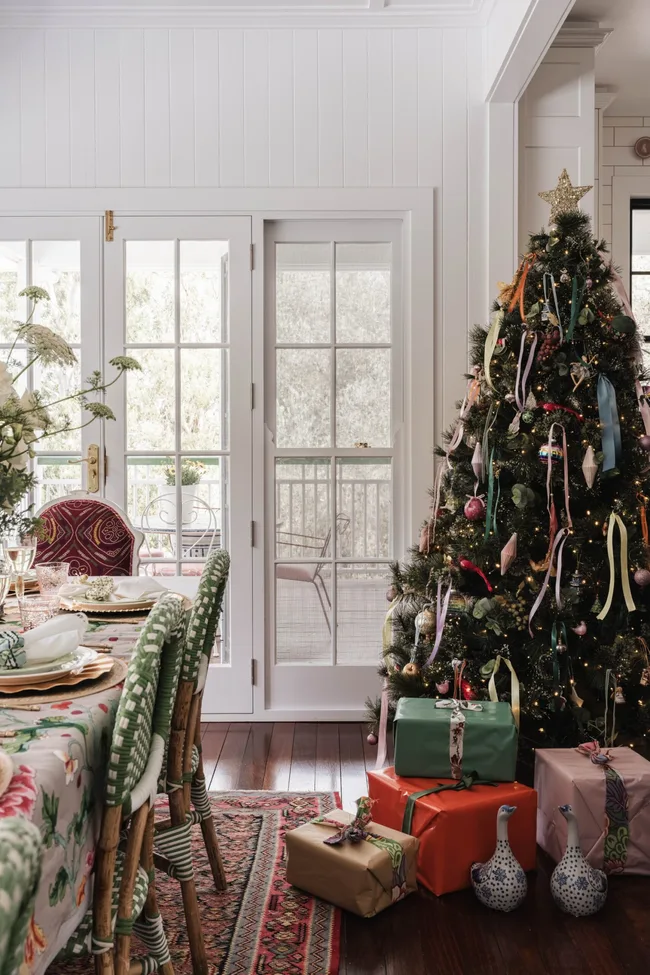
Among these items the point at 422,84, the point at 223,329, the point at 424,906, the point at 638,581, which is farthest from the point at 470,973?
the point at 422,84

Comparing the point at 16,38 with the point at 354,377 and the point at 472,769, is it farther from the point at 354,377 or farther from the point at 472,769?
the point at 472,769

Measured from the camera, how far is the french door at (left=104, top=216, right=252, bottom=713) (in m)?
3.60

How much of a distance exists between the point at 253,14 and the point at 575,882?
3.47 metres

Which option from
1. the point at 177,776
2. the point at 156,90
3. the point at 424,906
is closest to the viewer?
the point at 177,776

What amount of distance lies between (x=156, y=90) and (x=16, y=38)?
0.65 meters

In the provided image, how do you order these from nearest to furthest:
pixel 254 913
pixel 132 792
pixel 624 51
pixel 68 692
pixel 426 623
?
pixel 132 792 < pixel 68 692 < pixel 254 913 < pixel 426 623 < pixel 624 51

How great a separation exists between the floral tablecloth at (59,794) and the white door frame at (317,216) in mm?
2356

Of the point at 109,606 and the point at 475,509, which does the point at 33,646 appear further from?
the point at 475,509

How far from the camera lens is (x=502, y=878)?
208 cm

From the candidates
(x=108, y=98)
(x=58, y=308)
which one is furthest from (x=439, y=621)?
(x=108, y=98)

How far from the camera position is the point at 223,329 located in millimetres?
3646

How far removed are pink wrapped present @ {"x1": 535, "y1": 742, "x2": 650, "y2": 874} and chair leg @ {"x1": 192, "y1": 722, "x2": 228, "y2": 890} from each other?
3.11 feet

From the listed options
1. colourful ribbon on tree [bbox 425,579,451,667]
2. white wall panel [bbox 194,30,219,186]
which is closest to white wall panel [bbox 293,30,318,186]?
white wall panel [bbox 194,30,219,186]

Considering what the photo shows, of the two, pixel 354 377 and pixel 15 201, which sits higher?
pixel 15 201
